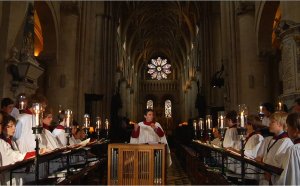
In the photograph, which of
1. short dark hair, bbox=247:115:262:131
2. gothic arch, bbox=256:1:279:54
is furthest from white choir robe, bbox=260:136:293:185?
gothic arch, bbox=256:1:279:54

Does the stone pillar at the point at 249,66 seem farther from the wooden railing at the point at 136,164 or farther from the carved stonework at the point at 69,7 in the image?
the wooden railing at the point at 136,164

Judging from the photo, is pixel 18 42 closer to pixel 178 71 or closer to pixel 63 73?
pixel 63 73

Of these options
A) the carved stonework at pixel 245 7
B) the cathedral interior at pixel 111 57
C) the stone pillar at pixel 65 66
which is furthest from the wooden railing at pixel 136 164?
the carved stonework at pixel 245 7

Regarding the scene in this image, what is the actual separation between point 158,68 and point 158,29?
26.4ft

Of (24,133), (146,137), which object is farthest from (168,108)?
(24,133)

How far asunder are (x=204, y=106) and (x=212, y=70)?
101 inches

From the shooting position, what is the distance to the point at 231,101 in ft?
42.1

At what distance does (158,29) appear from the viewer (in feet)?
139

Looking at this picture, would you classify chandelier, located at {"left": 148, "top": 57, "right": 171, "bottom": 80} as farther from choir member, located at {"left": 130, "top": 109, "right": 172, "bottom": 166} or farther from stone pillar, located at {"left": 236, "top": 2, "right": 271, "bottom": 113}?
choir member, located at {"left": 130, "top": 109, "right": 172, "bottom": 166}

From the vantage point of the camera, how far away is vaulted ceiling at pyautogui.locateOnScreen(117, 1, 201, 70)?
33.0 metres

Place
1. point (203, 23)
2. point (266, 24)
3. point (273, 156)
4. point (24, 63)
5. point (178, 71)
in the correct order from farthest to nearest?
point (178, 71)
point (203, 23)
point (266, 24)
point (24, 63)
point (273, 156)

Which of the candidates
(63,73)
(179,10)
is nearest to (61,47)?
(63,73)

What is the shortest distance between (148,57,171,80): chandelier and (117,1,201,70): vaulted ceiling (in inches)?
36.1

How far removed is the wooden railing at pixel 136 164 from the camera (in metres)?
5.98
